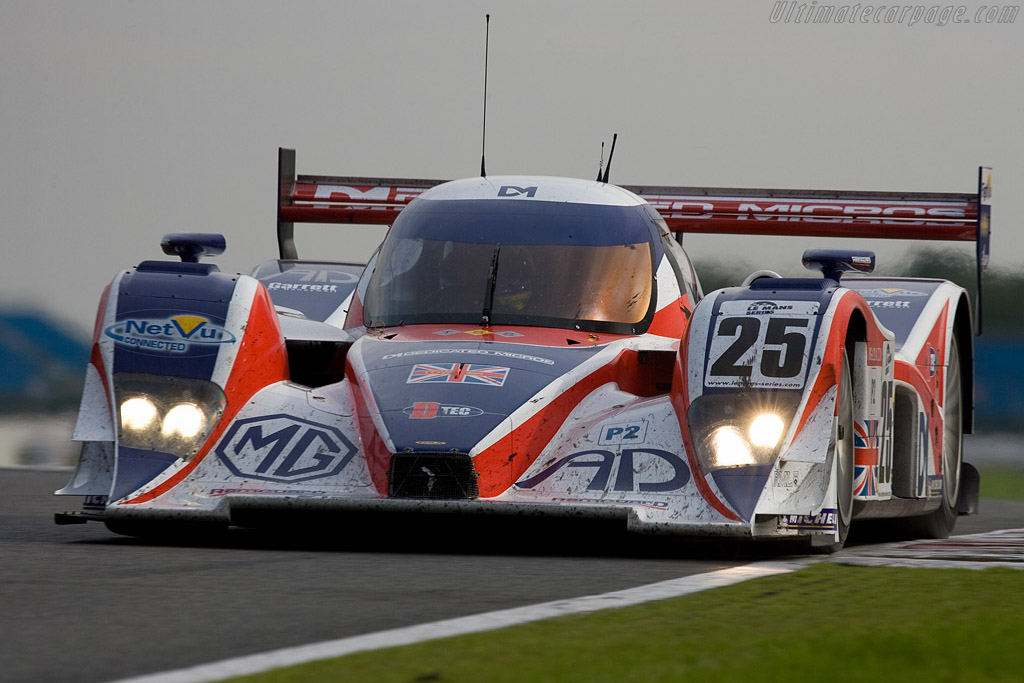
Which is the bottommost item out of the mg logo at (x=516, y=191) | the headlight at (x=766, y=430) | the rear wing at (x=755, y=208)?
→ the headlight at (x=766, y=430)

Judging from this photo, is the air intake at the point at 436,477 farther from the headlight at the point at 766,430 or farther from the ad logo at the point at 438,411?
the headlight at the point at 766,430

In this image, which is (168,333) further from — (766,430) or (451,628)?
(451,628)

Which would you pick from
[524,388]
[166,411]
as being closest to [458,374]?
[524,388]

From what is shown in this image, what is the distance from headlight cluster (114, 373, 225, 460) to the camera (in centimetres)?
713

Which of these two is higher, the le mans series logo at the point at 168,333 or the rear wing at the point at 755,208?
the rear wing at the point at 755,208

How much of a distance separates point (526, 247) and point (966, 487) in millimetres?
3422

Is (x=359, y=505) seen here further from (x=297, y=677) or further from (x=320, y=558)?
(x=297, y=677)

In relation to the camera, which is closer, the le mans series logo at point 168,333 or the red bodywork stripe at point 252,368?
the red bodywork stripe at point 252,368

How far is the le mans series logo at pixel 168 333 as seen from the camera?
289 inches

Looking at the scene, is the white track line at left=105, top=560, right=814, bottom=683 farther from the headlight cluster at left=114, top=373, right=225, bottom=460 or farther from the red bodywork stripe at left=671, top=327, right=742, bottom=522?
the headlight cluster at left=114, top=373, right=225, bottom=460

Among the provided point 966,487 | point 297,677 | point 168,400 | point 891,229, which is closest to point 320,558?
point 168,400

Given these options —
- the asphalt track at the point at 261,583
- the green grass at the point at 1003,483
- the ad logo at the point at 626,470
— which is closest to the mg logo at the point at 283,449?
the asphalt track at the point at 261,583

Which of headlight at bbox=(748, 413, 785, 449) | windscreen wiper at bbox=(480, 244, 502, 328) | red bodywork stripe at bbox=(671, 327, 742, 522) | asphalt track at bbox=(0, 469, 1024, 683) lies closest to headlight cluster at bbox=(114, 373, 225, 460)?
asphalt track at bbox=(0, 469, 1024, 683)

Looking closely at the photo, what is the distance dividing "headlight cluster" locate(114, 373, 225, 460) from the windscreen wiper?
1417mm
